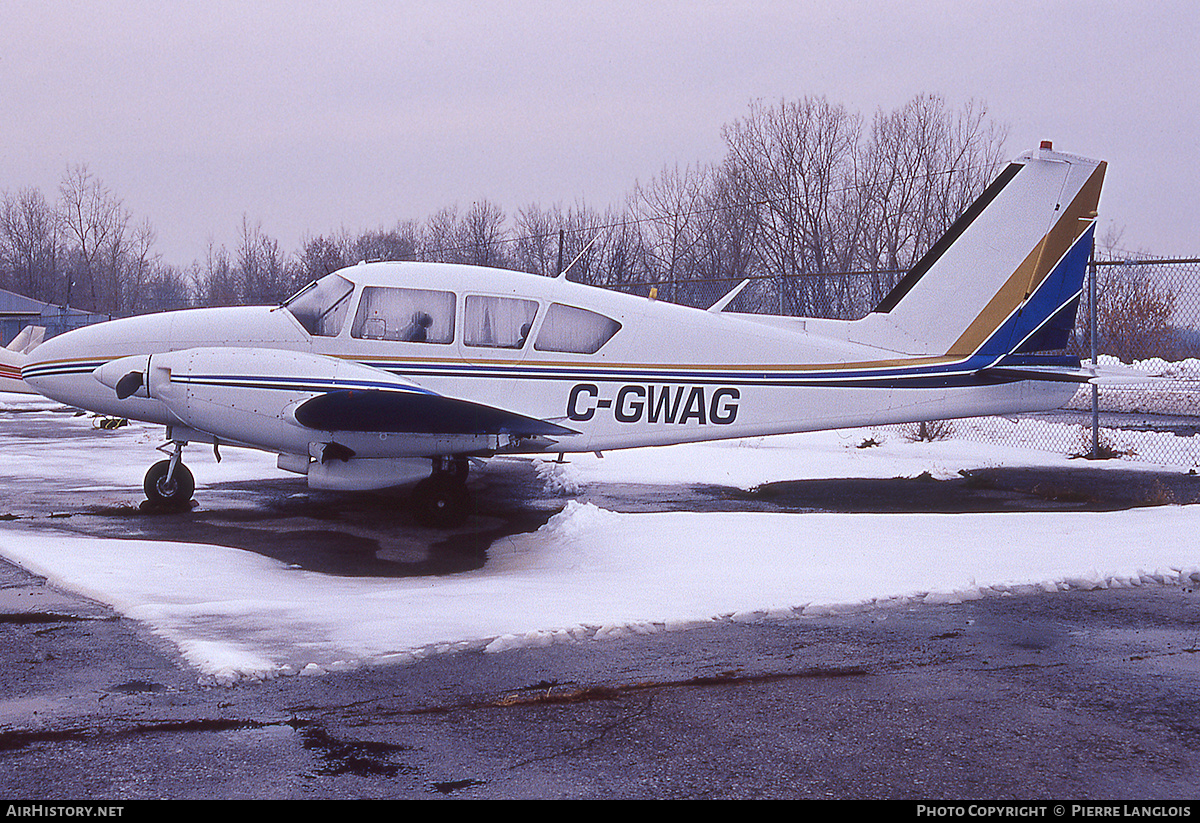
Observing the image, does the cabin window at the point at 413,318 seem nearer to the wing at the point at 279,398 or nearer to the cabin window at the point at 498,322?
the cabin window at the point at 498,322

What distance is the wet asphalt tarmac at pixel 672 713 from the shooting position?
3.52 metres

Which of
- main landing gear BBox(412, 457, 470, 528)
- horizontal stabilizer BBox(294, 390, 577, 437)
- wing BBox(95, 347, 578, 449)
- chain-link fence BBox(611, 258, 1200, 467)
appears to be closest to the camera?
horizontal stabilizer BBox(294, 390, 577, 437)

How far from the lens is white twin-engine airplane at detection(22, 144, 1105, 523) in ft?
30.4

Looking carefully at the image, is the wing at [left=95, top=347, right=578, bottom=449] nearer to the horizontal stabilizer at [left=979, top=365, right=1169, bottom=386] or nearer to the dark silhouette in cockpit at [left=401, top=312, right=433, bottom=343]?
the dark silhouette in cockpit at [left=401, top=312, right=433, bottom=343]

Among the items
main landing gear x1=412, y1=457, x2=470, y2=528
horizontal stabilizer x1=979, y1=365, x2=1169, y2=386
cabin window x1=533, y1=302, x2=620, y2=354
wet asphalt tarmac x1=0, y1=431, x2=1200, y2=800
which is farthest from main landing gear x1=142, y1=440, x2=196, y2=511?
horizontal stabilizer x1=979, y1=365, x2=1169, y2=386

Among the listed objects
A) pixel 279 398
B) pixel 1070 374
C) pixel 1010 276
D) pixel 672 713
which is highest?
pixel 1010 276

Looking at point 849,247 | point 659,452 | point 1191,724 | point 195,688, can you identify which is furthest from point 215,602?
point 849,247

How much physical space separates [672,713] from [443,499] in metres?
5.44

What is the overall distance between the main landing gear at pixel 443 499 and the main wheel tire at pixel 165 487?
2.40 metres

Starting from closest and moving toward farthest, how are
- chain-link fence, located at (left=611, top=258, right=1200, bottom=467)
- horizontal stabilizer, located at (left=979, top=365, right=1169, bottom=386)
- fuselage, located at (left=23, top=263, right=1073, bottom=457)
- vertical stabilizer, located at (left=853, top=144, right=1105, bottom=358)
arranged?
fuselage, located at (left=23, top=263, right=1073, bottom=457)
horizontal stabilizer, located at (left=979, top=365, right=1169, bottom=386)
vertical stabilizer, located at (left=853, top=144, right=1105, bottom=358)
chain-link fence, located at (left=611, top=258, right=1200, bottom=467)

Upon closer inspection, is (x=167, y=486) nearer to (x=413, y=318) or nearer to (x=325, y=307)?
(x=325, y=307)

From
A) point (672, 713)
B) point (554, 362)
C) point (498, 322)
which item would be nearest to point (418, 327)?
point (498, 322)

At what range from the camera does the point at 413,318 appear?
970cm

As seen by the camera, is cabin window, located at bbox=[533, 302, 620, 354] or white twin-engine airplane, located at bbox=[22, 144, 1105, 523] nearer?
white twin-engine airplane, located at bbox=[22, 144, 1105, 523]
